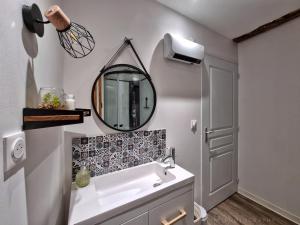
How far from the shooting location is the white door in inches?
73.6

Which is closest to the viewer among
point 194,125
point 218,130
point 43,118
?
point 43,118

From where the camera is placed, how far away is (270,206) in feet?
6.29

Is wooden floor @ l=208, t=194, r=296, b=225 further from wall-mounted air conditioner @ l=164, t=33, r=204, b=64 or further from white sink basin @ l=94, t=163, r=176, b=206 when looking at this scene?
wall-mounted air conditioner @ l=164, t=33, r=204, b=64

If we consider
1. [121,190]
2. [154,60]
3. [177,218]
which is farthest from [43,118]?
[154,60]

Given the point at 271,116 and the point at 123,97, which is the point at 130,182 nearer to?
the point at 123,97

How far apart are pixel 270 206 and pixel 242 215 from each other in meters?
0.45

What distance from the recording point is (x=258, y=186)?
80.7 inches

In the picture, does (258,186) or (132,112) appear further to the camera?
(258,186)

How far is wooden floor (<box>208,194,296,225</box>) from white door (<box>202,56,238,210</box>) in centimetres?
9

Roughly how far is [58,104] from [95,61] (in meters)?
0.64

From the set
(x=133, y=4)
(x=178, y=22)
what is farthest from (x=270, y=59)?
(x=133, y=4)

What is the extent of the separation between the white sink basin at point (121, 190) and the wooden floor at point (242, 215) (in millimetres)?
1044

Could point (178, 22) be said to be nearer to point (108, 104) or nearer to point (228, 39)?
point (228, 39)

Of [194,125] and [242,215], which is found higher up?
[194,125]
